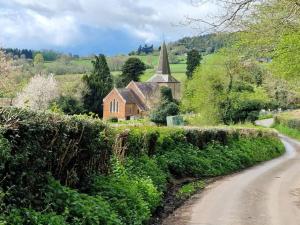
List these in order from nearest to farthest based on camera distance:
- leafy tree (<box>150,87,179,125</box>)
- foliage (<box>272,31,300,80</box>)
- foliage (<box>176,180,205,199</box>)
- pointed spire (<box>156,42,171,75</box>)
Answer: foliage (<box>176,180,205,199</box>) → foliage (<box>272,31,300,80</box>) → leafy tree (<box>150,87,179,125</box>) → pointed spire (<box>156,42,171,75</box>)

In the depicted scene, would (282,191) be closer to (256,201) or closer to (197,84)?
(256,201)

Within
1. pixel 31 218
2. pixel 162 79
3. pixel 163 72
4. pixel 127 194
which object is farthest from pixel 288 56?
pixel 163 72

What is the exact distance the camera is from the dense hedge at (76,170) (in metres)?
8.38

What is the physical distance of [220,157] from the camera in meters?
28.0

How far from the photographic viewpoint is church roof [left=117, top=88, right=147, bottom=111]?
114 meters

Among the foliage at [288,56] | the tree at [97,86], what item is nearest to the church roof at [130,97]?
the tree at [97,86]

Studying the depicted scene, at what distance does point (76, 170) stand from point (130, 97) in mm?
103302

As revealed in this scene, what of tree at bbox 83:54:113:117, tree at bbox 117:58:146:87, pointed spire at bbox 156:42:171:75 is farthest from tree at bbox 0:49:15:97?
pointed spire at bbox 156:42:171:75

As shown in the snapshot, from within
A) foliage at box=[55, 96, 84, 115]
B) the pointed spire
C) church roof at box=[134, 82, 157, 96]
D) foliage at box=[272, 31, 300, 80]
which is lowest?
foliage at box=[55, 96, 84, 115]

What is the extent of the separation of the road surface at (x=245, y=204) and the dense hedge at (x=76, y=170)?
1.30 meters

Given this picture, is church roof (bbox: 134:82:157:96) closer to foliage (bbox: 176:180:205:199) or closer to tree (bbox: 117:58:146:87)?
tree (bbox: 117:58:146:87)

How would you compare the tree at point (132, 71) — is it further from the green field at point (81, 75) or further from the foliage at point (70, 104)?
the foliage at point (70, 104)

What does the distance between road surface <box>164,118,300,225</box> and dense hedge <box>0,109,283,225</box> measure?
130 cm

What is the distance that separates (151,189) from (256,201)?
401 cm
